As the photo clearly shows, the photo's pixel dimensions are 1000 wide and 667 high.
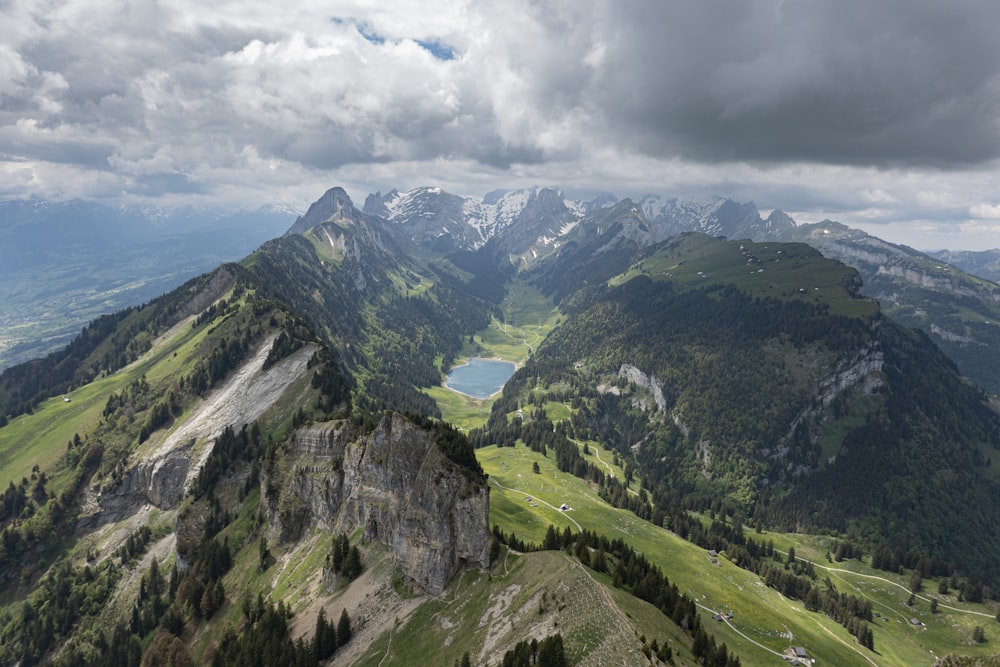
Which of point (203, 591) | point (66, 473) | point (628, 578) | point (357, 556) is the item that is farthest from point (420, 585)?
point (66, 473)

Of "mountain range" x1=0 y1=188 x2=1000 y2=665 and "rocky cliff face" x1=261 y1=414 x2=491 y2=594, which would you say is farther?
"rocky cliff face" x1=261 y1=414 x2=491 y2=594

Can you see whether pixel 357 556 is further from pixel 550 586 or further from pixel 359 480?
pixel 550 586

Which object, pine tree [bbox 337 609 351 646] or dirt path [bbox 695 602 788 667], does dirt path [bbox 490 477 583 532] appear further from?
pine tree [bbox 337 609 351 646]

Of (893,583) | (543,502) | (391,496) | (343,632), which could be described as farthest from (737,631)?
(893,583)

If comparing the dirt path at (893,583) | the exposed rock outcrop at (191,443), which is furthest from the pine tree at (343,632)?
the dirt path at (893,583)

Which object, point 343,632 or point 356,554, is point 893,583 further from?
point 343,632

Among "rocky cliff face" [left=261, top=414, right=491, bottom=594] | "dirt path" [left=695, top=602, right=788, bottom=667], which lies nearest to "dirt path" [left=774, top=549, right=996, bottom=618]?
"dirt path" [left=695, top=602, right=788, bottom=667]

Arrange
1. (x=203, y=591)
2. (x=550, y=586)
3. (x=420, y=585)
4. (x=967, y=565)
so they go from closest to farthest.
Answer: (x=550, y=586), (x=420, y=585), (x=203, y=591), (x=967, y=565)

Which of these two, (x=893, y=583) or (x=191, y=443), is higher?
(x=191, y=443)
